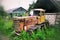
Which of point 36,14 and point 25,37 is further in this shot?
point 36,14

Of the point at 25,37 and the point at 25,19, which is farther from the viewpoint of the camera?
the point at 25,19

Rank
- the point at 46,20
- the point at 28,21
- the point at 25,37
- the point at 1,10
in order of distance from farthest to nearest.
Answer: the point at 46,20 → the point at 28,21 → the point at 25,37 → the point at 1,10

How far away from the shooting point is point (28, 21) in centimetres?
159

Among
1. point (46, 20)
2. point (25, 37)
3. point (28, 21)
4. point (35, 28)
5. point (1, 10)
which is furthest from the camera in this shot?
point (46, 20)

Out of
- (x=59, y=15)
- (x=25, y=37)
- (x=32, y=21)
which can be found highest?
(x=59, y=15)

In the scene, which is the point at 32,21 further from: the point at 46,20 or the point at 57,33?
the point at 57,33

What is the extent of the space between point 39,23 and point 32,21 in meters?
0.08

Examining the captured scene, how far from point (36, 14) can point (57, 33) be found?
1.48 metres

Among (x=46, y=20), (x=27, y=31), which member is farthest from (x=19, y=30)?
(x=46, y=20)

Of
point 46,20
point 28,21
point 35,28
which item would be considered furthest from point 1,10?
point 46,20

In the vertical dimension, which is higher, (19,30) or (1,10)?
(1,10)

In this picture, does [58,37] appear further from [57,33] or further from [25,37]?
[25,37]

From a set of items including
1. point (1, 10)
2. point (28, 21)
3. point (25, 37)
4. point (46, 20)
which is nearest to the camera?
point (1, 10)

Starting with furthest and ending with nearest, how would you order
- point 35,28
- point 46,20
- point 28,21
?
point 46,20 < point 28,21 < point 35,28
